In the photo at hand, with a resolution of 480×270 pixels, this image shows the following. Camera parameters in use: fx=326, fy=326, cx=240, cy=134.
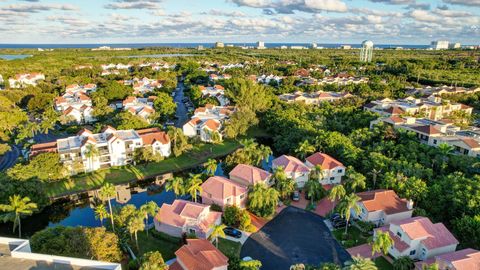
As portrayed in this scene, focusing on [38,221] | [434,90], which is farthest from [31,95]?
[434,90]

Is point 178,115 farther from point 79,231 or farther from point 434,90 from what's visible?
point 434,90

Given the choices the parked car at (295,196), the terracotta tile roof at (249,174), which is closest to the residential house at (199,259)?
the terracotta tile roof at (249,174)

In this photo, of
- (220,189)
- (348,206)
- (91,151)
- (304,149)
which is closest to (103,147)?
(91,151)

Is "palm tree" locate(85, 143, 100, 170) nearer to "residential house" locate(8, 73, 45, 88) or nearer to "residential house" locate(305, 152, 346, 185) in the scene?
"residential house" locate(305, 152, 346, 185)

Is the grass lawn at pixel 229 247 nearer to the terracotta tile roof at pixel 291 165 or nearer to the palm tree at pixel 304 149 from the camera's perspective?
the terracotta tile roof at pixel 291 165

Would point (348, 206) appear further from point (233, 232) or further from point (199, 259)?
point (199, 259)

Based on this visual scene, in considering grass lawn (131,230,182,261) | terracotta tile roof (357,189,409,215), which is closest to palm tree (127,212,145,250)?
grass lawn (131,230,182,261)
